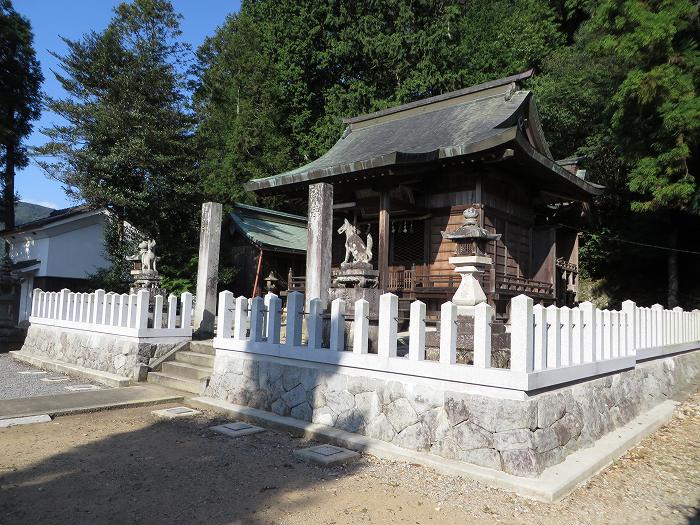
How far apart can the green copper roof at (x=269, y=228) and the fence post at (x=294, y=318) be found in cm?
1091

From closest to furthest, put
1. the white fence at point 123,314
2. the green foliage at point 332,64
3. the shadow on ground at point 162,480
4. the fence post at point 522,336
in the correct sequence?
the shadow on ground at point 162,480 < the fence post at point 522,336 < the white fence at point 123,314 < the green foliage at point 332,64

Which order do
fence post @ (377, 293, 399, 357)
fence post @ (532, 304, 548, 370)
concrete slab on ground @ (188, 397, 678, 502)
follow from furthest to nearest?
fence post @ (377, 293, 399, 357) → fence post @ (532, 304, 548, 370) → concrete slab on ground @ (188, 397, 678, 502)

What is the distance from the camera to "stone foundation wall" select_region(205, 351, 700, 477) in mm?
4184

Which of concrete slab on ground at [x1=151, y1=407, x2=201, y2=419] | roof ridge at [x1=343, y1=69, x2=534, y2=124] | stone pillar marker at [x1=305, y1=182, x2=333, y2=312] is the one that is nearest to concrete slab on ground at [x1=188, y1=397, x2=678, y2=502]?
concrete slab on ground at [x1=151, y1=407, x2=201, y2=419]

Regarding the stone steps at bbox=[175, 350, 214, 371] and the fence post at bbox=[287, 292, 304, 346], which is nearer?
the fence post at bbox=[287, 292, 304, 346]

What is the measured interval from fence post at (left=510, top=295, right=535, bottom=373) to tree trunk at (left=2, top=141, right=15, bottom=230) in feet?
71.0

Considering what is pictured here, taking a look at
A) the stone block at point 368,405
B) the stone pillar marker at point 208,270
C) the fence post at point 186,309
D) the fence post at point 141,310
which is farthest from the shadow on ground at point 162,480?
the stone pillar marker at point 208,270

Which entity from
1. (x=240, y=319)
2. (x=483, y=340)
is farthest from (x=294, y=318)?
(x=483, y=340)

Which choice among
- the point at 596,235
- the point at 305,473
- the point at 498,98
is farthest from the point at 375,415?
the point at 596,235

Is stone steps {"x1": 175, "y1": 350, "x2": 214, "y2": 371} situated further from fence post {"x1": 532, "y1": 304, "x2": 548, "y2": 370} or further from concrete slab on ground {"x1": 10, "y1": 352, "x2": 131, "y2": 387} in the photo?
fence post {"x1": 532, "y1": 304, "x2": 548, "y2": 370}

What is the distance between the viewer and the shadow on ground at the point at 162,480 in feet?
11.2

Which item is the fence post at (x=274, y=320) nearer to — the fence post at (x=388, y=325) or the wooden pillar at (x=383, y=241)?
the fence post at (x=388, y=325)

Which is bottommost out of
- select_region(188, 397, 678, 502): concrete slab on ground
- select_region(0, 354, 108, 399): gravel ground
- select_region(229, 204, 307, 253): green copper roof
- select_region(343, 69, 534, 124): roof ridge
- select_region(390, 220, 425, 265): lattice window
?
select_region(0, 354, 108, 399): gravel ground

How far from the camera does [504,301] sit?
→ 1095cm
